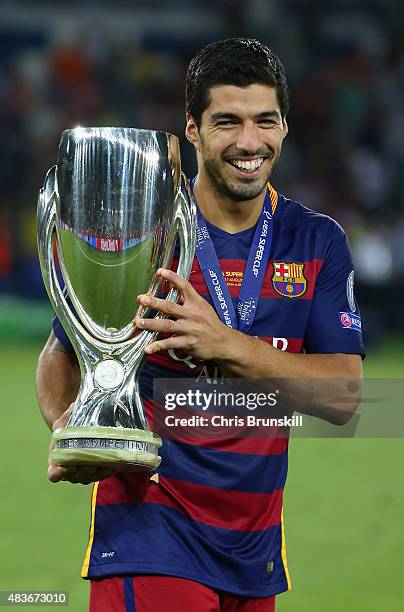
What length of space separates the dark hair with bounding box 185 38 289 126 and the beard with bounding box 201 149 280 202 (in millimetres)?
140

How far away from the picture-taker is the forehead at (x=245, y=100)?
3.26 metres

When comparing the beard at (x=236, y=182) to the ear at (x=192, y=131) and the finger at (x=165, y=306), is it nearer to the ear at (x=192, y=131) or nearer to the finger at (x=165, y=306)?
the ear at (x=192, y=131)

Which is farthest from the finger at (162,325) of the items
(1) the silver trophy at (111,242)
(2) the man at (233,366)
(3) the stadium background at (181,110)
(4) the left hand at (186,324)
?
(3) the stadium background at (181,110)

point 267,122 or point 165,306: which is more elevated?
point 267,122

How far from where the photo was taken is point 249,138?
3221 millimetres

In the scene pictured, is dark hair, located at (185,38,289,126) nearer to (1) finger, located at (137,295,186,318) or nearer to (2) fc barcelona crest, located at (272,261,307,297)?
(2) fc barcelona crest, located at (272,261,307,297)

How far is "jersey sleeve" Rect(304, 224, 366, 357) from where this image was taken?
3416 millimetres

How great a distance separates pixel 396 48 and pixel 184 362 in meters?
16.3

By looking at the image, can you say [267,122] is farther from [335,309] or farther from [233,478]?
[233,478]

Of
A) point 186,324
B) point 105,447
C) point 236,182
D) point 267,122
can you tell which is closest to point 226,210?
point 236,182

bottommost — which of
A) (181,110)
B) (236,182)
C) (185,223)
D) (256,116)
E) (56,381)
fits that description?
(56,381)

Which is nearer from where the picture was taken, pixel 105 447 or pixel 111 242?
pixel 105 447

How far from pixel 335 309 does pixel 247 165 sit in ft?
1.57

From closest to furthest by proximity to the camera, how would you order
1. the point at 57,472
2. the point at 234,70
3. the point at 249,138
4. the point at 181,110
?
the point at 57,472
the point at 249,138
the point at 234,70
the point at 181,110
